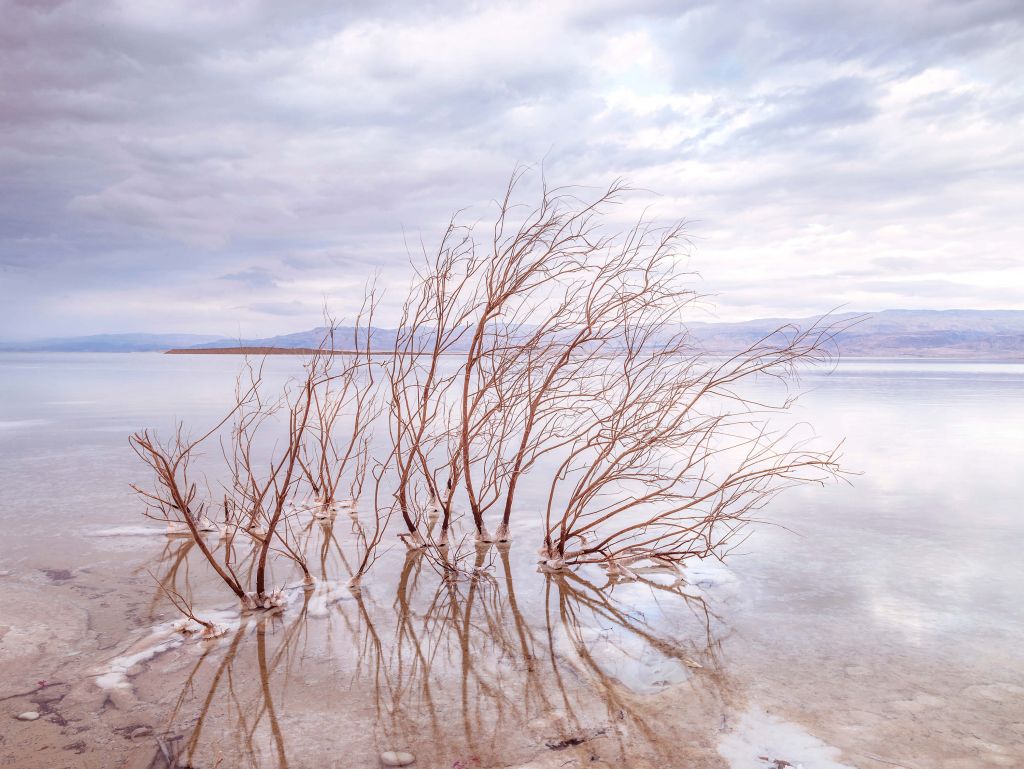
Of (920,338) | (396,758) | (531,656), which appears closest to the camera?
(396,758)

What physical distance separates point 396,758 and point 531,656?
118 cm

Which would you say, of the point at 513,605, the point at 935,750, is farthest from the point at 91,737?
the point at 935,750

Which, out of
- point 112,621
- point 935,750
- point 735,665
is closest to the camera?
point 935,750

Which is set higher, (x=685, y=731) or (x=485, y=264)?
(x=485, y=264)

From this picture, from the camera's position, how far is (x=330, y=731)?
3125 mm

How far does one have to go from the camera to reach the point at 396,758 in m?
2.92

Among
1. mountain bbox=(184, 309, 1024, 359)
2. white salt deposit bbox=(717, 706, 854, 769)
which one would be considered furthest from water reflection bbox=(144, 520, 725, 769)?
mountain bbox=(184, 309, 1024, 359)

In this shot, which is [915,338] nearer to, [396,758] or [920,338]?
[920,338]

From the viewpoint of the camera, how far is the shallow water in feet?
9.93

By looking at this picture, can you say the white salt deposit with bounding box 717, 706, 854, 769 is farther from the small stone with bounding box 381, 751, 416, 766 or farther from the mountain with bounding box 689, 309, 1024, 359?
the mountain with bounding box 689, 309, 1024, 359

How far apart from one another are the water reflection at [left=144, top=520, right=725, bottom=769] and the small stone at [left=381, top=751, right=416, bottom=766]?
Result: 0.04 metres

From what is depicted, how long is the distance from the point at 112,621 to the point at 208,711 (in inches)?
59.0

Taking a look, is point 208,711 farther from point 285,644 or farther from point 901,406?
point 901,406

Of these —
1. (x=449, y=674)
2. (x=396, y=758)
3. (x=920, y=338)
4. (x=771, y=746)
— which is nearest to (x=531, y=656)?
(x=449, y=674)
